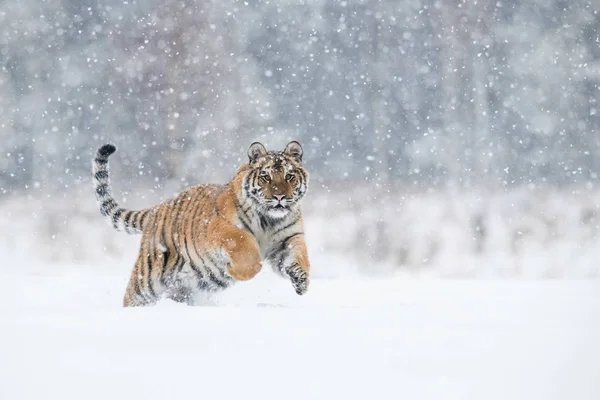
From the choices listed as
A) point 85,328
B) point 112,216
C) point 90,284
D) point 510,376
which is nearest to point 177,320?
point 85,328

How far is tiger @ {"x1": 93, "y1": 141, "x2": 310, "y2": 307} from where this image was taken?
498cm

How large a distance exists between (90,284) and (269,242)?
262cm

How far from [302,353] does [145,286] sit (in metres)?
2.86

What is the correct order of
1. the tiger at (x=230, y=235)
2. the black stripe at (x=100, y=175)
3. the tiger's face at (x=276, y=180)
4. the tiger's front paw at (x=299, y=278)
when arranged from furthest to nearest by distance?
the black stripe at (x=100, y=175)
the tiger's face at (x=276, y=180)
the tiger at (x=230, y=235)
the tiger's front paw at (x=299, y=278)

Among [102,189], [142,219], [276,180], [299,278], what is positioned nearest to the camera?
[299,278]

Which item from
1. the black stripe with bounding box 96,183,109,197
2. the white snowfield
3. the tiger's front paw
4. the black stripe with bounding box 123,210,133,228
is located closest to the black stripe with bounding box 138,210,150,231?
the black stripe with bounding box 123,210,133,228

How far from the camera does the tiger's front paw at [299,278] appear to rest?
4836mm

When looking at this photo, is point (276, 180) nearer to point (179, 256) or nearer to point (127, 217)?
point (179, 256)

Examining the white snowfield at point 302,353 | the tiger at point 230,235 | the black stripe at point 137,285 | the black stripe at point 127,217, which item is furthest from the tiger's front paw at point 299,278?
Result: the black stripe at point 127,217

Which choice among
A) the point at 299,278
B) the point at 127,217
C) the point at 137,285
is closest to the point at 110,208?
the point at 127,217

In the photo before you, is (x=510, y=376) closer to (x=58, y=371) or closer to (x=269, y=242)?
(x=58, y=371)

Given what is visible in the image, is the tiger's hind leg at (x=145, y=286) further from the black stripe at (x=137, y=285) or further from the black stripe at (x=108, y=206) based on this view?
the black stripe at (x=108, y=206)

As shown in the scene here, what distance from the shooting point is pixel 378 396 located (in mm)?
2467

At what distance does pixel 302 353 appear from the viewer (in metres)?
2.96
